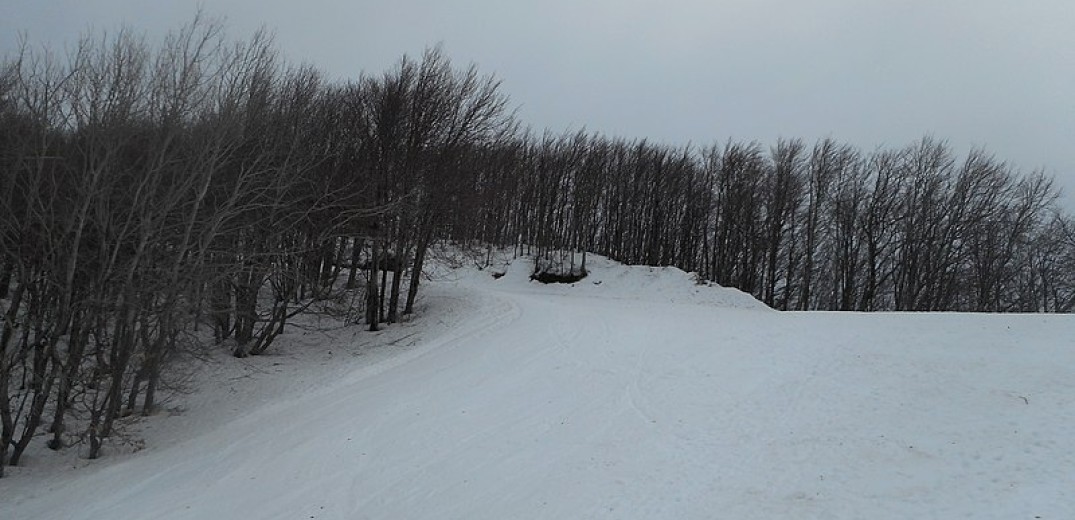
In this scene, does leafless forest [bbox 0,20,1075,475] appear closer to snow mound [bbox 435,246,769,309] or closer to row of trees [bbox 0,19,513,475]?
row of trees [bbox 0,19,513,475]

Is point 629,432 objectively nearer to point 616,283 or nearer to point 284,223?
point 284,223

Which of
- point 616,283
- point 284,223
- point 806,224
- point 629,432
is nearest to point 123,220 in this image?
point 284,223

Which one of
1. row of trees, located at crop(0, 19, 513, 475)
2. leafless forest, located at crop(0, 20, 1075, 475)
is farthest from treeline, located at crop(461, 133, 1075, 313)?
row of trees, located at crop(0, 19, 513, 475)

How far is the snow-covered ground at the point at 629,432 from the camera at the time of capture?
746cm

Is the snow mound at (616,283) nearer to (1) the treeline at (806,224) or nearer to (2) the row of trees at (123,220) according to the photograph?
(1) the treeline at (806,224)

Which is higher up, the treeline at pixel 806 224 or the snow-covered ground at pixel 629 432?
the treeline at pixel 806 224

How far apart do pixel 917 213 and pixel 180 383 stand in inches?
A: 1776

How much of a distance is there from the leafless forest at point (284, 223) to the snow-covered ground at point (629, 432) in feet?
7.56

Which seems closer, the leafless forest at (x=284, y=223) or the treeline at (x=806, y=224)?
the leafless forest at (x=284, y=223)

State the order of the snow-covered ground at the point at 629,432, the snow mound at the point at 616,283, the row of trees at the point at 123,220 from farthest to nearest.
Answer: the snow mound at the point at 616,283 → the row of trees at the point at 123,220 → the snow-covered ground at the point at 629,432

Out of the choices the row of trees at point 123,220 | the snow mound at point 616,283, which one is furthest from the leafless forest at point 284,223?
the snow mound at point 616,283

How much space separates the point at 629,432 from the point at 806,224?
4093 centimetres

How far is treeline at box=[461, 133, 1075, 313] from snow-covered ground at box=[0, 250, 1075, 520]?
73.7 ft

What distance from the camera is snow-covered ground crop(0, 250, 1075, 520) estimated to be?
7.46m
